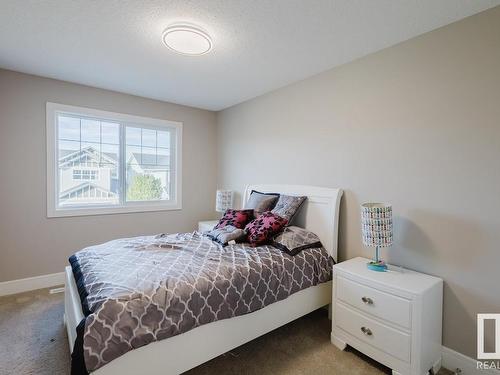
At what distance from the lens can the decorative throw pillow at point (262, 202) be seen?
111 inches

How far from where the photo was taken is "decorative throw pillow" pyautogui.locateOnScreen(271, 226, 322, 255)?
2.20 meters

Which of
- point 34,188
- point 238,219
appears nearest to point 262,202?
point 238,219

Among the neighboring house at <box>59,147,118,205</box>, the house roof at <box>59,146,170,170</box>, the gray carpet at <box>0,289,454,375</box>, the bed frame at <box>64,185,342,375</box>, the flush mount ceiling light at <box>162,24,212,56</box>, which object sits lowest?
the gray carpet at <box>0,289,454,375</box>

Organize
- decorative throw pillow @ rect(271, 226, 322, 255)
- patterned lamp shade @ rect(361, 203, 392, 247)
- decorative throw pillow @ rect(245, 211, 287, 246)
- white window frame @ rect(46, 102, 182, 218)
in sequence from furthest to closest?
1. white window frame @ rect(46, 102, 182, 218)
2. decorative throw pillow @ rect(245, 211, 287, 246)
3. decorative throw pillow @ rect(271, 226, 322, 255)
4. patterned lamp shade @ rect(361, 203, 392, 247)

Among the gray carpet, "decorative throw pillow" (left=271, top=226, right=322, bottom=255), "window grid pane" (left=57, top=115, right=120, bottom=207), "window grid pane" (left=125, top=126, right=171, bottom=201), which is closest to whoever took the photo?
the gray carpet

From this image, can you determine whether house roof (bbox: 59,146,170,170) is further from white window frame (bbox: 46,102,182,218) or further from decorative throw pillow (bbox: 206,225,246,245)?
decorative throw pillow (bbox: 206,225,246,245)

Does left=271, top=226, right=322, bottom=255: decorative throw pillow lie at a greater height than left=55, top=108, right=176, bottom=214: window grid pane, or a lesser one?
lesser

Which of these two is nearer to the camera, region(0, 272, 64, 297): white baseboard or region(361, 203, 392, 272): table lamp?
region(361, 203, 392, 272): table lamp

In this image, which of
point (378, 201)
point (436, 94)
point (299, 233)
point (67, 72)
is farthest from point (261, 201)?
point (67, 72)

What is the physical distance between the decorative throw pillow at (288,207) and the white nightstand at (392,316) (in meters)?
0.71

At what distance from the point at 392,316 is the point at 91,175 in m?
3.57

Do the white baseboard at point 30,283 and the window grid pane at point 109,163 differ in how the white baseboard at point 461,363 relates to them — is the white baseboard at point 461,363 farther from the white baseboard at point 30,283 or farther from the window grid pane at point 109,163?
the white baseboard at point 30,283

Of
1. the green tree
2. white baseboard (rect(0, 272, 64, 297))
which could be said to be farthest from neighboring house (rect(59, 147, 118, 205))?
white baseboard (rect(0, 272, 64, 297))

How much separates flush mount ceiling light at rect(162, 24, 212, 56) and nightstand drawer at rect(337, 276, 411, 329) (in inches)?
84.1
